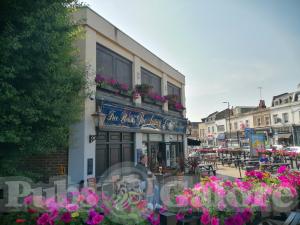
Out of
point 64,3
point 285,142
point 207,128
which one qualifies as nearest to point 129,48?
point 64,3

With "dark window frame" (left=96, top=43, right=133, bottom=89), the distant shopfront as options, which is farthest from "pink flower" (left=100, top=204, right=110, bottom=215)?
"dark window frame" (left=96, top=43, right=133, bottom=89)

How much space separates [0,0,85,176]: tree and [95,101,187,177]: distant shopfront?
374 cm

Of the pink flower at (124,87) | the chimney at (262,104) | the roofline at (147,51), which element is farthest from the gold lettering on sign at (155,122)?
the chimney at (262,104)

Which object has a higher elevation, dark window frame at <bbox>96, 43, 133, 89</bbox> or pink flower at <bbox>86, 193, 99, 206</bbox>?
dark window frame at <bbox>96, 43, 133, 89</bbox>

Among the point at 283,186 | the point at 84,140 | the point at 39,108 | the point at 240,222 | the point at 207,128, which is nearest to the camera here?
the point at 240,222

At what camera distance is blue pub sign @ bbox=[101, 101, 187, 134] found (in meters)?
9.70

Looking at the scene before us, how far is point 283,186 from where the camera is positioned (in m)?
3.96

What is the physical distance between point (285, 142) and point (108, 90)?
41810 millimetres

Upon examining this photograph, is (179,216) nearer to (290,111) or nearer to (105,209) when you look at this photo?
(105,209)

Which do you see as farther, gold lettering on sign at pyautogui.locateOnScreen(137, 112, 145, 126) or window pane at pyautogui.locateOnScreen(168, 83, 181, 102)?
window pane at pyautogui.locateOnScreen(168, 83, 181, 102)

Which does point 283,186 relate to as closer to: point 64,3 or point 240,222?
point 240,222

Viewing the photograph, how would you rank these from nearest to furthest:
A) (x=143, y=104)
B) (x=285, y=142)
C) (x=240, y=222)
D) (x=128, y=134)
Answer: (x=240, y=222)
(x=128, y=134)
(x=143, y=104)
(x=285, y=142)

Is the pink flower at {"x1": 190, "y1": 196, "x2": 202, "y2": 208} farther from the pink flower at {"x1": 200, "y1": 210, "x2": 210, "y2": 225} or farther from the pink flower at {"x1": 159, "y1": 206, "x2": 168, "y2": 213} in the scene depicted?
the pink flower at {"x1": 159, "y1": 206, "x2": 168, "y2": 213}

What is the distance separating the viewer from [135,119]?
1141 centimetres
